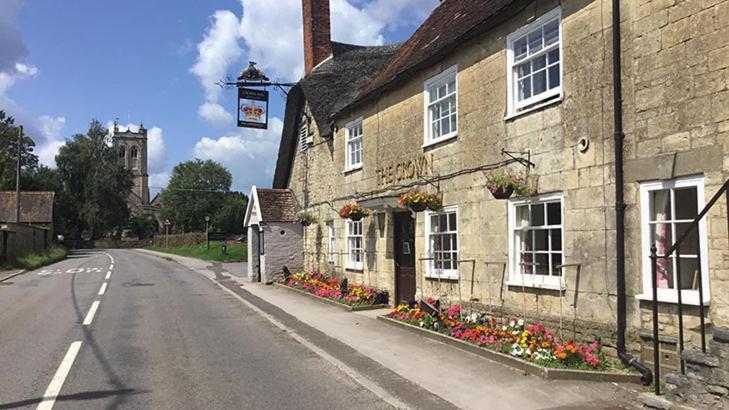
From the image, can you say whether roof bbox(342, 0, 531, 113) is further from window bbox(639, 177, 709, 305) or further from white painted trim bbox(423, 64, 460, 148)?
window bbox(639, 177, 709, 305)

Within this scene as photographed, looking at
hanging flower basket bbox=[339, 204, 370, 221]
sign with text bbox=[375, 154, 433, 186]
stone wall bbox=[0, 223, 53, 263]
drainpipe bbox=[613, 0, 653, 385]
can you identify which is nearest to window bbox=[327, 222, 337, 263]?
hanging flower basket bbox=[339, 204, 370, 221]

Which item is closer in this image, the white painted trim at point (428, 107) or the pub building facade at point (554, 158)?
the pub building facade at point (554, 158)

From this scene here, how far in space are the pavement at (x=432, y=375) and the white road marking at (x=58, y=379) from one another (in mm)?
3593

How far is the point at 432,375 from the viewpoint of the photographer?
24.7ft

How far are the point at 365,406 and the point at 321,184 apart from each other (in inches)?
542

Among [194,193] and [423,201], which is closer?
[423,201]

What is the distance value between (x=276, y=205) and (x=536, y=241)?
14.3m

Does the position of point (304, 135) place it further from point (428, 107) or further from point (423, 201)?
point (423, 201)

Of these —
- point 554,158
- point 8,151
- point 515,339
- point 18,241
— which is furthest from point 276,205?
point 8,151

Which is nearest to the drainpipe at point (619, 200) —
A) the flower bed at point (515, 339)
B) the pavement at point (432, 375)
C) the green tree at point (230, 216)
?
the flower bed at point (515, 339)

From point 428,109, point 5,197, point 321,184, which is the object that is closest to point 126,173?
point 5,197

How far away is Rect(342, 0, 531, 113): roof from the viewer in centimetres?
997

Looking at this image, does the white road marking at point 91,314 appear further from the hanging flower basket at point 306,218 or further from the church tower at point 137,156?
the church tower at point 137,156

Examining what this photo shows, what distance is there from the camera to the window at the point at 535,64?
873 centimetres
